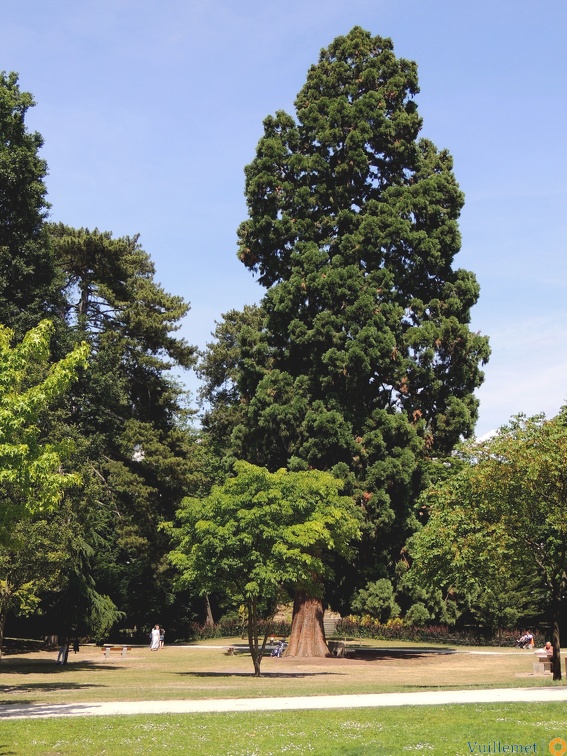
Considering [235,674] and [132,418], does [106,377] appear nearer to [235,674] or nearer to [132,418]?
[132,418]

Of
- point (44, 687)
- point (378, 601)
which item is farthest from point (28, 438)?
point (378, 601)

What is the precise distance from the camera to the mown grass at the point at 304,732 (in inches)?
394

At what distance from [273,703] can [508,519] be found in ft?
25.0

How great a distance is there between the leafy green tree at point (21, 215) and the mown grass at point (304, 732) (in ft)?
78.0

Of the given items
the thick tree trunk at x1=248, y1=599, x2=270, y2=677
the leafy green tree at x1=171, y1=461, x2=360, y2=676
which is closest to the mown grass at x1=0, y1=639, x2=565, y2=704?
the thick tree trunk at x1=248, y1=599, x2=270, y2=677

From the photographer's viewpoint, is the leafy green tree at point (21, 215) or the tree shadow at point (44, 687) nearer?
the tree shadow at point (44, 687)

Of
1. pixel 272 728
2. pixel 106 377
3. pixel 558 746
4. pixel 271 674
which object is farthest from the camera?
pixel 106 377

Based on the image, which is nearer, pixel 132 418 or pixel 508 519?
pixel 508 519

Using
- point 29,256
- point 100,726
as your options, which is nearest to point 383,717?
point 100,726

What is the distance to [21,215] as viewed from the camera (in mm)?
35156

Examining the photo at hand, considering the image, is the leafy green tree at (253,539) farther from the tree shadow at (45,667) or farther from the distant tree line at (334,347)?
the tree shadow at (45,667)

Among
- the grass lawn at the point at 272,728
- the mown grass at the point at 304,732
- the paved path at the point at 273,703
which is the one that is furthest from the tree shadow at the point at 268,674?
the mown grass at the point at 304,732

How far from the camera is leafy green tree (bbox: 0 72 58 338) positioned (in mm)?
34125

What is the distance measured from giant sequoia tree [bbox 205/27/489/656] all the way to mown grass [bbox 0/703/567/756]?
19.4 metres
